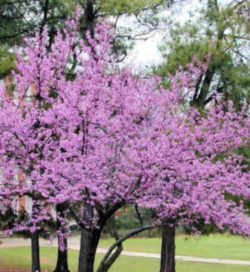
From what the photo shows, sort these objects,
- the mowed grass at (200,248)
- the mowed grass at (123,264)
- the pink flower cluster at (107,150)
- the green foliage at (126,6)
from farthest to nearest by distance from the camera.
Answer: the mowed grass at (200,248), the mowed grass at (123,264), the green foliage at (126,6), the pink flower cluster at (107,150)

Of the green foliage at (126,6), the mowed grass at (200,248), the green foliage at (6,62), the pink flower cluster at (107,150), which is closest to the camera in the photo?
the pink flower cluster at (107,150)

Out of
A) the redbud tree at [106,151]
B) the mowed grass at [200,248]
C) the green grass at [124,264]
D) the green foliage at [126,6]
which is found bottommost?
the mowed grass at [200,248]

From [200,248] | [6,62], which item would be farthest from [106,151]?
[200,248]

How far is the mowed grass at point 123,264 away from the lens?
58.6ft

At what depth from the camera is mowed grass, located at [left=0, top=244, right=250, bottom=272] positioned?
58.6ft

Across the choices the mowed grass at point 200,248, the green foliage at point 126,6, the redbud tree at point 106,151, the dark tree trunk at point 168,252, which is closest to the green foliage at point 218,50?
the green foliage at point 126,6

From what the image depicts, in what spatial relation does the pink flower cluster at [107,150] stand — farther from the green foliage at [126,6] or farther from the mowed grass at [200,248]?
the mowed grass at [200,248]

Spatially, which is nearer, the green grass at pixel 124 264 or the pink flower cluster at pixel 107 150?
the pink flower cluster at pixel 107 150

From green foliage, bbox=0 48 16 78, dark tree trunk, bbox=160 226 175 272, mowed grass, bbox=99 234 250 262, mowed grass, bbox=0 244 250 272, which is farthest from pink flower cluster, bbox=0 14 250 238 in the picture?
mowed grass, bbox=99 234 250 262

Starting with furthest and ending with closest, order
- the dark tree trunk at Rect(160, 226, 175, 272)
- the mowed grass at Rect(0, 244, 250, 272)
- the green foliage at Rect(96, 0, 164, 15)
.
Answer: the mowed grass at Rect(0, 244, 250, 272)
the dark tree trunk at Rect(160, 226, 175, 272)
the green foliage at Rect(96, 0, 164, 15)

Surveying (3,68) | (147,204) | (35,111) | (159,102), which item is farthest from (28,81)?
(3,68)

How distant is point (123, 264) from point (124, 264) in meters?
0.04

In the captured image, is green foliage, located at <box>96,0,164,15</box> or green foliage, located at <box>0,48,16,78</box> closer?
green foliage, located at <box>96,0,164,15</box>

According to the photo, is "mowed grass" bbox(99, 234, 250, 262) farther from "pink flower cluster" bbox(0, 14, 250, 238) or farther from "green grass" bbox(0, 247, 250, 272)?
"pink flower cluster" bbox(0, 14, 250, 238)
